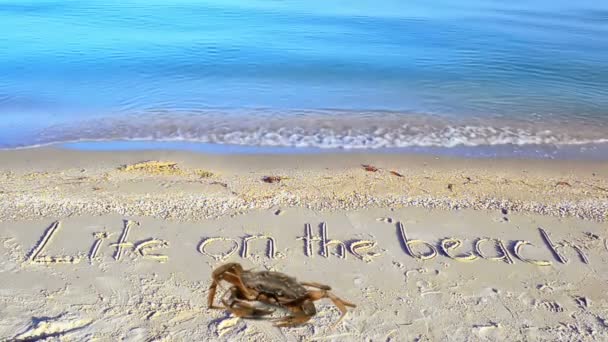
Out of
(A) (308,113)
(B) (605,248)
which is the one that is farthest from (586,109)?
(B) (605,248)

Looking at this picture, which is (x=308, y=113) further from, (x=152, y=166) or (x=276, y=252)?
(x=276, y=252)

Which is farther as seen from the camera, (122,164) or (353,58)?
(353,58)

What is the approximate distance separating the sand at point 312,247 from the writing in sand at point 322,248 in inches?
0.7

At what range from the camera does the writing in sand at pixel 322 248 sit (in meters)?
4.44

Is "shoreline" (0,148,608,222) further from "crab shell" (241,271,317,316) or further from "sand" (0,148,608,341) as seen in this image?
"crab shell" (241,271,317,316)

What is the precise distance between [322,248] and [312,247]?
9 cm

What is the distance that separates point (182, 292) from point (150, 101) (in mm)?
6994

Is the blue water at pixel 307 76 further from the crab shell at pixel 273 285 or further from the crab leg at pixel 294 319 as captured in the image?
the crab shell at pixel 273 285

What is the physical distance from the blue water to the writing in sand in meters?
3.25

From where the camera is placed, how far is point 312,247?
181 inches

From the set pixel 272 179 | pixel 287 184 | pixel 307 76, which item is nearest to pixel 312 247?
pixel 287 184

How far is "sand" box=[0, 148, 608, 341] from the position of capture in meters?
3.63

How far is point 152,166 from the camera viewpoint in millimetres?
6605

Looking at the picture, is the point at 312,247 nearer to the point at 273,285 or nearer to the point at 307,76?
the point at 273,285
